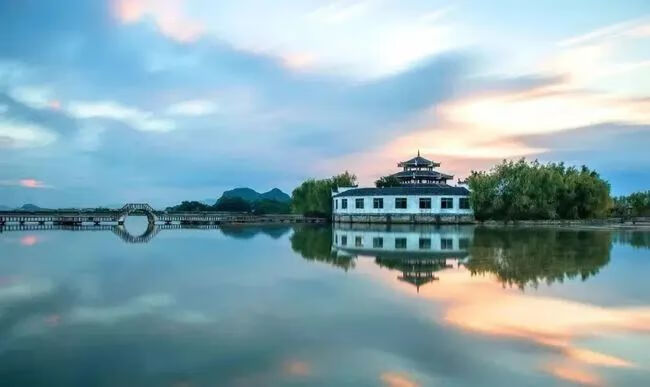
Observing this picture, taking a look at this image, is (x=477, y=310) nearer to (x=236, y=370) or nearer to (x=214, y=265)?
(x=236, y=370)

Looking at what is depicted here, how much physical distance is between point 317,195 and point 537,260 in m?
44.1

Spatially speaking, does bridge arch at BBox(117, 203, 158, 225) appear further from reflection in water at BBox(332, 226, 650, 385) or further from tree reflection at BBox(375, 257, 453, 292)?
tree reflection at BBox(375, 257, 453, 292)

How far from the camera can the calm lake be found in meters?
7.03

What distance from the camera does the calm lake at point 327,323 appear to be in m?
7.03

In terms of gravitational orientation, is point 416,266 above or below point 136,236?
below

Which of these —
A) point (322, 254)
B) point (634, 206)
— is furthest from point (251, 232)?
point (634, 206)

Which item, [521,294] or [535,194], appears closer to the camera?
[521,294]

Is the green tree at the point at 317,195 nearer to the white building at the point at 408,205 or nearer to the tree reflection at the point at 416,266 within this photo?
the white building at the point at 408,205

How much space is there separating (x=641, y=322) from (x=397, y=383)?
5681 mm

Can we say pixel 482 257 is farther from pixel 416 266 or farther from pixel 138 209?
pixel 138 209

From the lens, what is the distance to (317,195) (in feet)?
203

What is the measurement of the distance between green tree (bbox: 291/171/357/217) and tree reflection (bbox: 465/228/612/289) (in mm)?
35079

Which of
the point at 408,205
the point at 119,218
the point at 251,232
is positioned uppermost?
the point at 408,205

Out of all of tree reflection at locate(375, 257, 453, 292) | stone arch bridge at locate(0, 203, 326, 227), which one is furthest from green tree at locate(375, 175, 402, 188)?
tree reflection at locate(375, 257, 453, 292)
